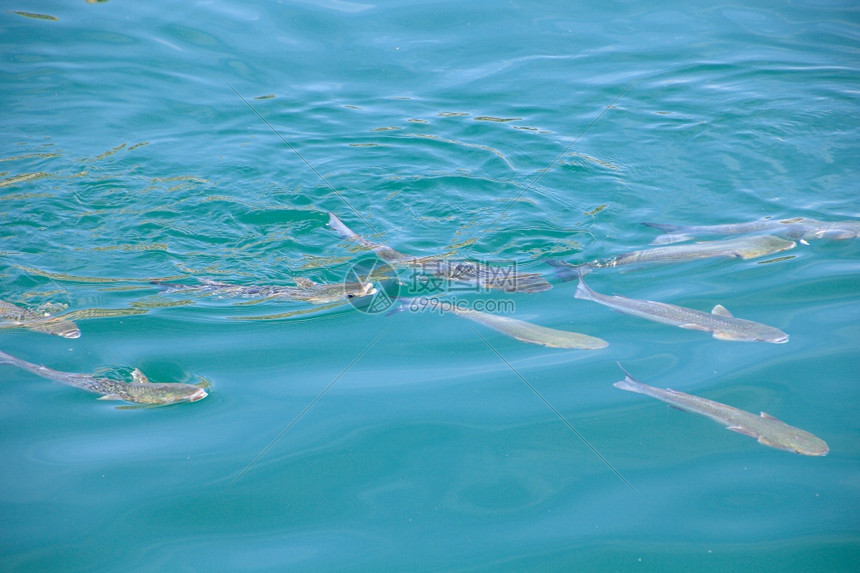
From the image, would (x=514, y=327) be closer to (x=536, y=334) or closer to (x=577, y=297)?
(x=536, y=334)

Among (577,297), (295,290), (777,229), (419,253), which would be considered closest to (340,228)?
(419,253)

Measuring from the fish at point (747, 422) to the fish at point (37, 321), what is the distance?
4.38 meters

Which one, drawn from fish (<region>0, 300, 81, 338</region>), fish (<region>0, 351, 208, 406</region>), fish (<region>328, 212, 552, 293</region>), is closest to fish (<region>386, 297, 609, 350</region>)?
fish (<region>328, 212, 552, 293</region>)

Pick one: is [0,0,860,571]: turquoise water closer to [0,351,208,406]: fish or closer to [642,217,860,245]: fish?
[0,351,208,406]: fish

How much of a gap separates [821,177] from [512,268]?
4.15m

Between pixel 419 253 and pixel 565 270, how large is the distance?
4.88ft

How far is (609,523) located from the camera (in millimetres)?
3869

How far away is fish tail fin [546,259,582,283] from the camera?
20.2ft

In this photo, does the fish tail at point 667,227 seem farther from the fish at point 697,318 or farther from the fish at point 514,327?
the fish at point 514,327

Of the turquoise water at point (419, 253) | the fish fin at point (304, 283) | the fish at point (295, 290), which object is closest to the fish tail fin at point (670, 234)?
the turquoise water at point (419, 253)

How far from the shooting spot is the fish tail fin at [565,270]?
617 cm

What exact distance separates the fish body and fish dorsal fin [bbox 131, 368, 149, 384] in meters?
2.60

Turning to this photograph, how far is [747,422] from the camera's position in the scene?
4340 millimetres

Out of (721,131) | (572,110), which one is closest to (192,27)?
(572,110)
